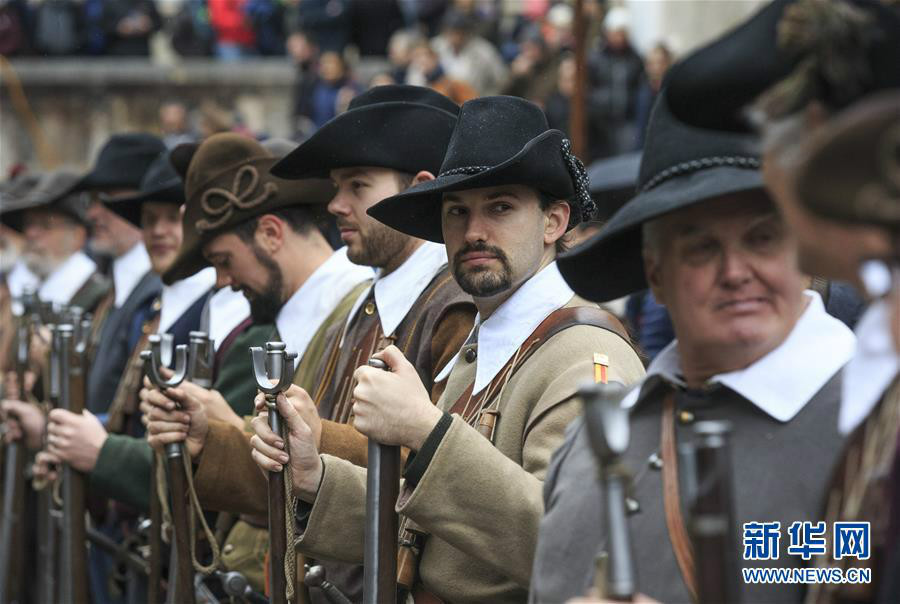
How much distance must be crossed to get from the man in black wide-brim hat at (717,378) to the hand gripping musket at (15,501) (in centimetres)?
511

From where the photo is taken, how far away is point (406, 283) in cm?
494

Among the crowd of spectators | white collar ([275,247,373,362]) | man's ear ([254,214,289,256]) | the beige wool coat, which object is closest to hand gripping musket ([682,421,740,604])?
the beige wool coat

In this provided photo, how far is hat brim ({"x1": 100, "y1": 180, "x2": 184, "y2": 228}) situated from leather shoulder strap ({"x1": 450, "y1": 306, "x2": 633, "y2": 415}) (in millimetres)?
3289

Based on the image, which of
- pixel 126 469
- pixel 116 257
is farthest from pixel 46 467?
pixel 116 257

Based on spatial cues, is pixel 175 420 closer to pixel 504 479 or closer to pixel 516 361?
pixel 516 361

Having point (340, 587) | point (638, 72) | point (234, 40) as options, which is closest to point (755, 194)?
point (340, 587)

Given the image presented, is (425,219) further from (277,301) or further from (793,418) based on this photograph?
(793,418)

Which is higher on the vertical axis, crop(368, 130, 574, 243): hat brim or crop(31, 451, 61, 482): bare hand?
crop(368, 130, 574, 243): hat brim

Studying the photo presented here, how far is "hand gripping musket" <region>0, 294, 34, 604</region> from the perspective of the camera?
305 inches

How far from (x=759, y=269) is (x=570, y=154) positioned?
4.47ft

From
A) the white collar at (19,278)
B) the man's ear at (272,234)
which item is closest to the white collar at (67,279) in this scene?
the white collar at (19,278)

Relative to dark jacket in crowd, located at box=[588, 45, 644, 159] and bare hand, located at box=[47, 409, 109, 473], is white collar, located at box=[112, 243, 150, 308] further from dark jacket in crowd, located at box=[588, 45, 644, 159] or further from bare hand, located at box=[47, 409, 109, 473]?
dark jacket in crowd, located at box=[588, 45, 644, 159]

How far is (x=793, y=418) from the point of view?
117 inches

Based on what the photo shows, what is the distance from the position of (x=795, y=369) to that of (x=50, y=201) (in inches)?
294
